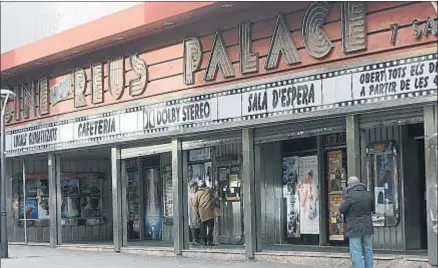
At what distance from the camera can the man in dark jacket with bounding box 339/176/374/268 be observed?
12008 mm

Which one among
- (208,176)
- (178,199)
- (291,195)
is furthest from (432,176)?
(208,176)

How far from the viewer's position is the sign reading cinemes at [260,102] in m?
12.3

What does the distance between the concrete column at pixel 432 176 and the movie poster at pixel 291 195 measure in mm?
5539

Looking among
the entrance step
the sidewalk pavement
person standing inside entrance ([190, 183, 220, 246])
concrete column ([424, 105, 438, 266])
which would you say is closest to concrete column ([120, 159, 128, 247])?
the sidewalk pavement

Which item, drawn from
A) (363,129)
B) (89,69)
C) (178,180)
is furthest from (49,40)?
(363,129)

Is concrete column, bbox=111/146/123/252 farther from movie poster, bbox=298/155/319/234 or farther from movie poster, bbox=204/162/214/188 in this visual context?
movie poster, bbox=298/155/319/234

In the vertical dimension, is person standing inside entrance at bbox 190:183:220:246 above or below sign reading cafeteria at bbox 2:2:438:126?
below

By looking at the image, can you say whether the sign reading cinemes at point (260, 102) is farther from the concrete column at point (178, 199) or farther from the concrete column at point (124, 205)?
the concrete column at point (124, 205)

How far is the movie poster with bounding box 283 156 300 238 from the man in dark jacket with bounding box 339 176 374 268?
210 inches

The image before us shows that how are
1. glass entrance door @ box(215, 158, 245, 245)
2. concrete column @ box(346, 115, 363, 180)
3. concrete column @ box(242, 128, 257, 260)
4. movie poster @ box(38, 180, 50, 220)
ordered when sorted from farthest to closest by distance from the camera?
movie poster @ box(38, 180, 50, 220), glass entrance door @ box(215, 158, 245, 245), concrete column @ box(242, 128, 257, 260), concrete column @ box(346, 115, 363, 180)

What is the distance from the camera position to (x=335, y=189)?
16.6m

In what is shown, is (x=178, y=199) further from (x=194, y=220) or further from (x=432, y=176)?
(x=432, y=176)

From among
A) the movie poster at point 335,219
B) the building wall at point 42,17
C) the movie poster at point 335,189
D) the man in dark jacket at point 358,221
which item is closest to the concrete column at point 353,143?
the man in dark jacket at point 358,221

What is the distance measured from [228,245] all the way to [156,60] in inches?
184
